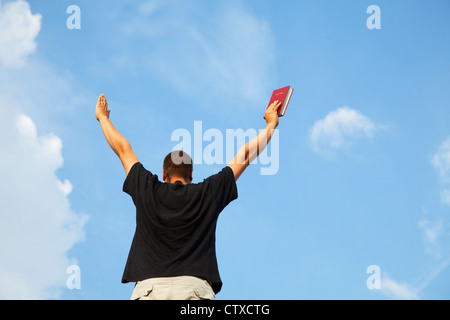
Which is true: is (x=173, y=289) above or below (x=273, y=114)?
below

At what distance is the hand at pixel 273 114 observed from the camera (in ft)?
22.9

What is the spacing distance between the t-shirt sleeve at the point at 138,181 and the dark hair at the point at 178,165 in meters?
0.20

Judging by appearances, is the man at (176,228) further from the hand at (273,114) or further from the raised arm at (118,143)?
the hand at (273,114)

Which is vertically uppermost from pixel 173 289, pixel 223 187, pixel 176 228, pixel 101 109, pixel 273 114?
pixel 101 109

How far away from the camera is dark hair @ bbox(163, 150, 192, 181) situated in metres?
6.11

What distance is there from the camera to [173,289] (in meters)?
5.29

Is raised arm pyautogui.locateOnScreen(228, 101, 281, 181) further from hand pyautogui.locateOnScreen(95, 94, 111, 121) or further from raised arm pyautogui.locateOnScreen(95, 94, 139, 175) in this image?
hand pyautogui.locateOnScreen(95, 94, 111, 121)

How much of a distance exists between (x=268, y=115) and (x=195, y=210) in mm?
1927

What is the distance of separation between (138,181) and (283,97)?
2.30 meters

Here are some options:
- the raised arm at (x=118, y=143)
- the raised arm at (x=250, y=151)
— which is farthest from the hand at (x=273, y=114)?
the raised arm at (x=118, y=143)

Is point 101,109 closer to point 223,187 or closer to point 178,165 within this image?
point 178,165

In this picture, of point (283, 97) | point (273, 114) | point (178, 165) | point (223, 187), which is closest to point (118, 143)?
point (178, 165)
